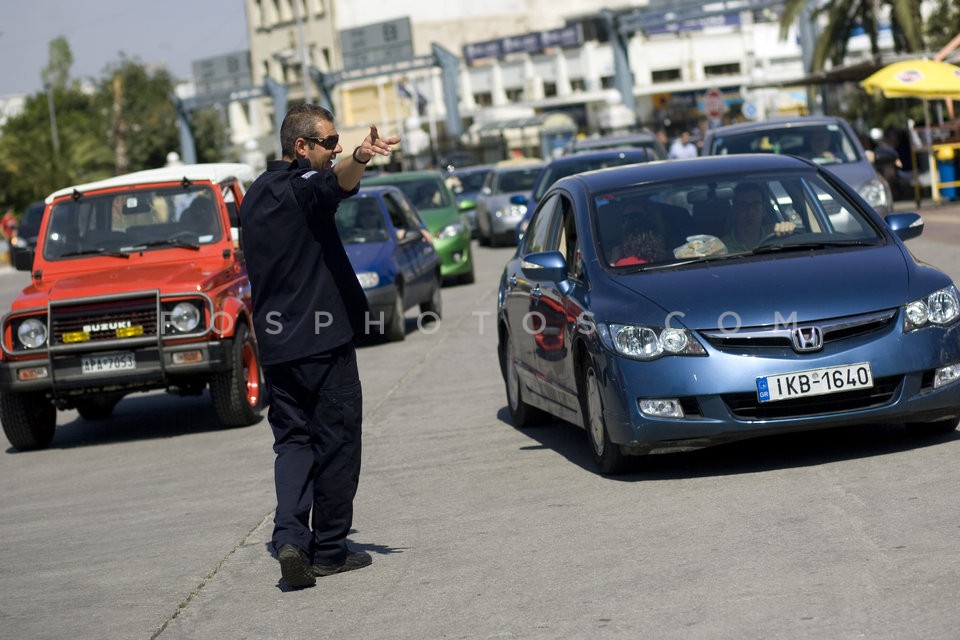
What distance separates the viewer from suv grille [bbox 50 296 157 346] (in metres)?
11.9

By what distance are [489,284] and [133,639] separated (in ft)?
61.4

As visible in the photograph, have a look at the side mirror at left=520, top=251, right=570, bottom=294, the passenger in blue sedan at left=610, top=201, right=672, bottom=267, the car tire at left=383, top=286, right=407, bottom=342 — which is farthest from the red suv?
the car tire at left=383, top=286, right=407, bottom=342

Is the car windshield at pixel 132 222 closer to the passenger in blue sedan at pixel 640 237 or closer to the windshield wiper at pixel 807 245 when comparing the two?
the passenger in blue sedan at pixel 640 237

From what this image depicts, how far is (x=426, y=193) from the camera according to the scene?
85.8 feet

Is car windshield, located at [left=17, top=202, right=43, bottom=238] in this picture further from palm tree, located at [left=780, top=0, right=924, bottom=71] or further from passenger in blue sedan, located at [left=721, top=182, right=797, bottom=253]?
passenger in blue sedan, located at [left=721, top=182, right=797, bottom=253]

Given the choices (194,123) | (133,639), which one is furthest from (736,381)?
(194,123)

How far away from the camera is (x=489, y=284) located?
24609mm

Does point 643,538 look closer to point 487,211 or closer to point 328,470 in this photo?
point 328,470

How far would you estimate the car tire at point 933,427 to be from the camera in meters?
8.41

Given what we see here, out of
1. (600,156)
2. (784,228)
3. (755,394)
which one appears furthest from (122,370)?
(600,156)

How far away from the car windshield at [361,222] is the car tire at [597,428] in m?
9.90

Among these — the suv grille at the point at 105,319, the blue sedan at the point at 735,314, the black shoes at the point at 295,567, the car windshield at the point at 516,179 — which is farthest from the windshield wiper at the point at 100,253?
the car windshield at the point at 516,179

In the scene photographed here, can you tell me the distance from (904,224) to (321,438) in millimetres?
3827

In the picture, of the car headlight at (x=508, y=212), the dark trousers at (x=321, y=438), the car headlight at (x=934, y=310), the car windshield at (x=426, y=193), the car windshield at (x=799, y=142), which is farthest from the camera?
the car headlight at (x=508, y=212)
